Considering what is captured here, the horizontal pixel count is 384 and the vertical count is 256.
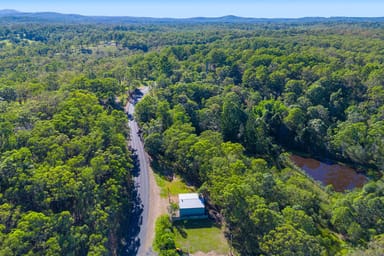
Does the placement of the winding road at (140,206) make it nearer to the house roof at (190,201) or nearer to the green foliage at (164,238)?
the green foliage at (164,238)

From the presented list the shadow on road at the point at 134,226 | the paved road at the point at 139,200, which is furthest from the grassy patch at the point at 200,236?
the shadow on road at the point at 134,226

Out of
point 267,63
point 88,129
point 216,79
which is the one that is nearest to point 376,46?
point 267,63

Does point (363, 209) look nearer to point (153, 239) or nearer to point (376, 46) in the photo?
point (153, 239)

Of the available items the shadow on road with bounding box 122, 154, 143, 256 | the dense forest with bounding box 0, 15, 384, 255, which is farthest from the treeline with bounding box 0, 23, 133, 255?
the shadow on road with bounding box 122, 154, 143, 256

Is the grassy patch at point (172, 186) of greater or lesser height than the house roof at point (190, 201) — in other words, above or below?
Answer: below

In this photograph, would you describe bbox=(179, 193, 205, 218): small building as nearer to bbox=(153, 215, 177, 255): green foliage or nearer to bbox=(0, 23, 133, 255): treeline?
bbox=(153, 215, 177, 255): green foliage

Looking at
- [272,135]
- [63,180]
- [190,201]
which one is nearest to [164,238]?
[190,201]
